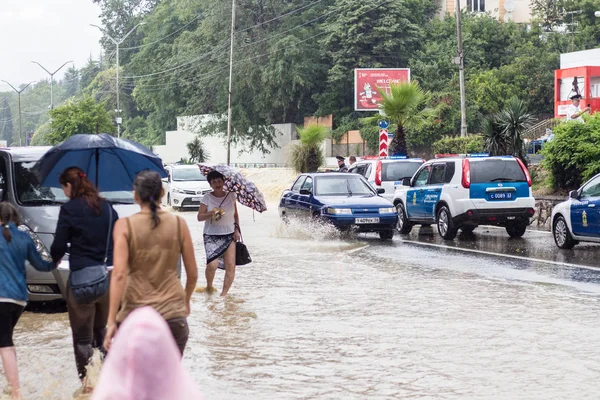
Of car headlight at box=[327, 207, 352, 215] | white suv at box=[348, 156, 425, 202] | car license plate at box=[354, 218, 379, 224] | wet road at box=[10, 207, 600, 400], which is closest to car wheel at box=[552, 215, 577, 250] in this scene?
wet road at box=[10, 207, 600, 400]

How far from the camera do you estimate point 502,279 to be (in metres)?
14.2

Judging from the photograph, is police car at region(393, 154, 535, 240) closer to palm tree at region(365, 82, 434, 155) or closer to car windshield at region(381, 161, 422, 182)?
car windshield at region(381, 161, 422, 182)

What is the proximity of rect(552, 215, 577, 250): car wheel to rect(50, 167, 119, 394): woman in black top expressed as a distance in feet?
41.7

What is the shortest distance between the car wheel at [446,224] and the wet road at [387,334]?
4.04m

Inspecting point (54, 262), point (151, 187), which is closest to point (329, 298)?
point (54, 262)

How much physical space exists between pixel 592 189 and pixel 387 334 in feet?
28.8

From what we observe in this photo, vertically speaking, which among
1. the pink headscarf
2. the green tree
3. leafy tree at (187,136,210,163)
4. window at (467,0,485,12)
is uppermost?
window at (467,0,485,12)

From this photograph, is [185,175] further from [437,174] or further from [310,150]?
[437,174]

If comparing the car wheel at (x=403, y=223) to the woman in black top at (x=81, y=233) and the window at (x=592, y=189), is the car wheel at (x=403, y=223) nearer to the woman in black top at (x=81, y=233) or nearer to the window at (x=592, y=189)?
the window at (x=592, y=189)

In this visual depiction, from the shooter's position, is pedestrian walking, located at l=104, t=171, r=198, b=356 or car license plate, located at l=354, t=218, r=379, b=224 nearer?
pedestrian walking, located at l=104, t=171, r=198, b=356

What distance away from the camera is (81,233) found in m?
6.86

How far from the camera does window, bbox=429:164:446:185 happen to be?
21734 millimetres

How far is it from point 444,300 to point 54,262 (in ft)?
20.3

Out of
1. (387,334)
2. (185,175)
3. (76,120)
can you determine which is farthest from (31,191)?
(76,120)
